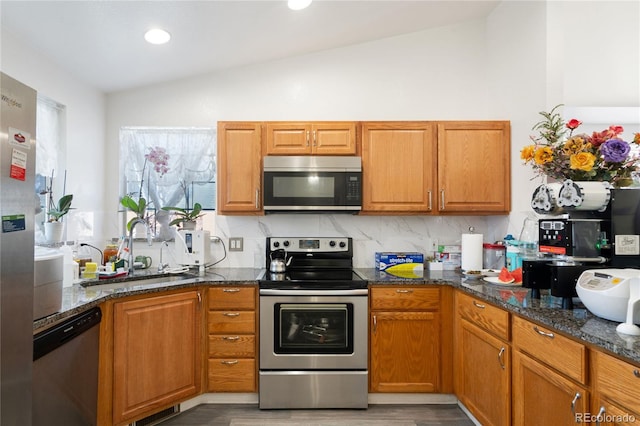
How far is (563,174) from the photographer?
1.83 m

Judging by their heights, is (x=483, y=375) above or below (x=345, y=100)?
below

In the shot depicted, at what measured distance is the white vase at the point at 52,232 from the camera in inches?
94.9

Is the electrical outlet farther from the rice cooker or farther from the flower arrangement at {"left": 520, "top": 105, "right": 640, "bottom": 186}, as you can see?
the rice cooker

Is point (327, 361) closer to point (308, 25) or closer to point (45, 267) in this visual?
point (45, 267)

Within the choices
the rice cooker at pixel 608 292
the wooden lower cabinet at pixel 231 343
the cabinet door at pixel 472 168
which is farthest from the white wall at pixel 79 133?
the rice cooker at pixel 608 292

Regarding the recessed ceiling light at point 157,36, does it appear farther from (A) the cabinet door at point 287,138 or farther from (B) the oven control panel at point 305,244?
(B) the oven control panel at point 305,244

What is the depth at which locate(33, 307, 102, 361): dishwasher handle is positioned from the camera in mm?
1511

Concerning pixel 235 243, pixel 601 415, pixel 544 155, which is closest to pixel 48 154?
pixel 235 243

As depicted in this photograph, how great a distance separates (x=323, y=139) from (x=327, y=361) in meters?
1.65

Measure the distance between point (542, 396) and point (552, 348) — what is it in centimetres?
24

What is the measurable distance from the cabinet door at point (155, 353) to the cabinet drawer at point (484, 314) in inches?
69.7

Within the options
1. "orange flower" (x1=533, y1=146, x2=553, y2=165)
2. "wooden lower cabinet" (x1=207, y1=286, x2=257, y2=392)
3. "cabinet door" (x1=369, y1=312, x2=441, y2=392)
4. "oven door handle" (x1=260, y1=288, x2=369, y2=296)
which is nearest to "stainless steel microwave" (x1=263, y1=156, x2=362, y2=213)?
"oven door handle" (x1=260, y1=288, x2=369, y2=296)

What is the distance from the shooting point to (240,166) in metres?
2.93

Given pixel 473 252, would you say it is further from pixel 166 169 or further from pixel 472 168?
pixel 166 169
